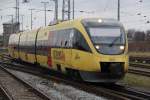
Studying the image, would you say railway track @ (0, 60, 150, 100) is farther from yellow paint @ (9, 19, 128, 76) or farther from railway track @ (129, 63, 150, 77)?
railway track @ (129, 63, 150, 77)

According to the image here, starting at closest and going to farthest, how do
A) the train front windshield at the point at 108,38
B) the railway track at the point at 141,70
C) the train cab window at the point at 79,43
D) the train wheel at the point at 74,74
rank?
the train front windshield at the point at 108,38 → the train cab window at the point at 79,43 → the train wheel at the point at 74,74 → the railway track at the point at 141,70

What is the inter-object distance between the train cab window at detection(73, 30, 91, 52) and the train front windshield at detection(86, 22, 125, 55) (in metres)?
0.37

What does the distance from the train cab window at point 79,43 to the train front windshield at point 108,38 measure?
375mm

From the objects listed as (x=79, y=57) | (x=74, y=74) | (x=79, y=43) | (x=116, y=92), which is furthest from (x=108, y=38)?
(x=116, y=92)

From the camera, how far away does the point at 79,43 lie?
21234 mm

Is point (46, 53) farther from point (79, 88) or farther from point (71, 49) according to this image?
point (79, 88)

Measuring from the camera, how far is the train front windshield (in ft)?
66.7

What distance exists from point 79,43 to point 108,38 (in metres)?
1.34

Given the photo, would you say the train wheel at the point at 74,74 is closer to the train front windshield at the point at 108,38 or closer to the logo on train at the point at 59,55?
the logo on train at the point at 59,55

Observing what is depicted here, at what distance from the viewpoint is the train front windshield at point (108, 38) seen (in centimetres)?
2034

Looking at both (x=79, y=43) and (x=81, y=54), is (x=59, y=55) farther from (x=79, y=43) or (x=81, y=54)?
(x=81, y=54)

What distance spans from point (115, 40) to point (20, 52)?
23088 millimetres

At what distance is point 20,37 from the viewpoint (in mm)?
43938

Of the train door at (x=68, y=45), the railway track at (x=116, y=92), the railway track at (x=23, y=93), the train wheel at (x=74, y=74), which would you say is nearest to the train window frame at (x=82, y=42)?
the train door at (x=68, y=45)
